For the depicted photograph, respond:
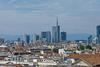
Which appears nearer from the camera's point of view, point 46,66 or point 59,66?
point 59,66

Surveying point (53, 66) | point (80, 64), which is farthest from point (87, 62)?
point (53, 66)

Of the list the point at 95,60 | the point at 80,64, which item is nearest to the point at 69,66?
the point at 80,64

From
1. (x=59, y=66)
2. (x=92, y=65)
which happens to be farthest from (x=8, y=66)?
(x=92, y=65)

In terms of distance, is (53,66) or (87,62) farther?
(53,66)

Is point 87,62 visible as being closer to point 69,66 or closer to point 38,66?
point 69,66

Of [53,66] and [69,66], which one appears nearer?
[69,66]

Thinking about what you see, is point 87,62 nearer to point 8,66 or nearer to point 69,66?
point 69,66

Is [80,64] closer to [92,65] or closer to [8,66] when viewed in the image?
[92,65]

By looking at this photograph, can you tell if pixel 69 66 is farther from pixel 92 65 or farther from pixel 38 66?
pixel 38 66
